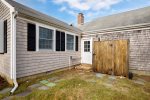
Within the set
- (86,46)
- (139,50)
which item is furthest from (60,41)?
(139,50)

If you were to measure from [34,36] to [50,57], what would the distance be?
5.28 ft

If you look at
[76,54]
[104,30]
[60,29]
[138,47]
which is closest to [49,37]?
[60,29]

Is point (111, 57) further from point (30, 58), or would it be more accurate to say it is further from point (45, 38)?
point (30, 58)

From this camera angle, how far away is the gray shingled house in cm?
438

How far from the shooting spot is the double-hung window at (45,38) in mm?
5523

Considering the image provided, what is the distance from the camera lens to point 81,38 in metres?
9.27

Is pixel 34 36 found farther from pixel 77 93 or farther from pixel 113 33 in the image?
pixel 113 33

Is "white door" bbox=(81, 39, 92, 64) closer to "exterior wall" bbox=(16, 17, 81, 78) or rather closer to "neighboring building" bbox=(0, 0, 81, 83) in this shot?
"neighboring building" bbox=(0, 0, 81, 83)

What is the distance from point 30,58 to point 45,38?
147 cm

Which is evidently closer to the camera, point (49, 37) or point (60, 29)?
point (49, 37)

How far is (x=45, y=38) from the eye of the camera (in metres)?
5.79

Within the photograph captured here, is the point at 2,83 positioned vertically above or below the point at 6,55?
below

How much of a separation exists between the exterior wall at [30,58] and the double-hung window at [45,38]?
34cm

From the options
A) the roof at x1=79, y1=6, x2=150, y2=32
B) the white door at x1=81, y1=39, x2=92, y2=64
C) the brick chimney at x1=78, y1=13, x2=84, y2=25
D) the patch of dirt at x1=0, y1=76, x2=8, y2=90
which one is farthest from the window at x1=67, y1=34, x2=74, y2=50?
the brick chimney at x1=78, y1=13, x2=84, y2=25
